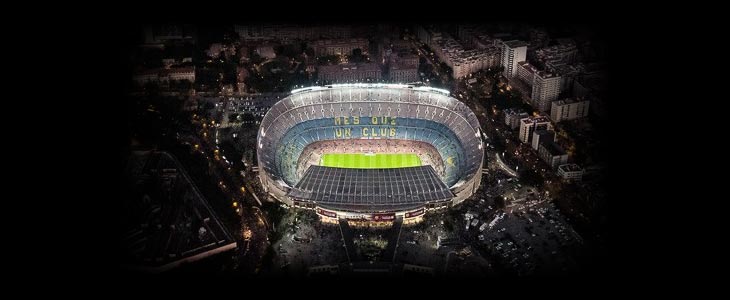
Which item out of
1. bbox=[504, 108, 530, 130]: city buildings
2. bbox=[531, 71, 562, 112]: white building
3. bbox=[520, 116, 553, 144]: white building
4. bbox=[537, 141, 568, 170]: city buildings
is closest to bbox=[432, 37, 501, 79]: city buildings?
bbox=[531, 71, 562, 112]: white building

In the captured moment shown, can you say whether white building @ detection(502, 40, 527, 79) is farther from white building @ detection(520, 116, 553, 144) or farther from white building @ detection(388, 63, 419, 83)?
white building @ detection(520, 116, 553, 144)

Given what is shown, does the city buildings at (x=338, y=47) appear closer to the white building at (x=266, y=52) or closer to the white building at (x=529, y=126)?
the white building at (x=266, y=52)

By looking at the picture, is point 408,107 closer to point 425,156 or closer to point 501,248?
point 425,156

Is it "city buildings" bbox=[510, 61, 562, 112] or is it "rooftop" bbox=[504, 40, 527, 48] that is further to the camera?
"rooftop" bbox=[504, 40, 527, 48]

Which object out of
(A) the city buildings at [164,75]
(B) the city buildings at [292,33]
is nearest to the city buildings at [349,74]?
(B) the city buildings at [292,33]

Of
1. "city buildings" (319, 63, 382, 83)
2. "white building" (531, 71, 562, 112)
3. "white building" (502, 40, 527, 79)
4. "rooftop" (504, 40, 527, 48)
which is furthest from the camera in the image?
"city buildings" (319, 63, 382, 83)

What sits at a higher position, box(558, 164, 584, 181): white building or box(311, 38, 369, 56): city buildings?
box(311, 38, 369, 56): city buildings

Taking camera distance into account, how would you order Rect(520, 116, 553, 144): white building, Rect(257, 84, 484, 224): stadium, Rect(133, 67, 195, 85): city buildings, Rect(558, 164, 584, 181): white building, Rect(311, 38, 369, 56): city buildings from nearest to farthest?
Rect(257, 84, 484, 224): stadium < Rect(558, 164, 584, 181): white building < Rect(520, 116, 553, 144): white building < Rect(133, 67, 195, 85): city buildings < Rect(311, 38, 369, 56): city buildings
